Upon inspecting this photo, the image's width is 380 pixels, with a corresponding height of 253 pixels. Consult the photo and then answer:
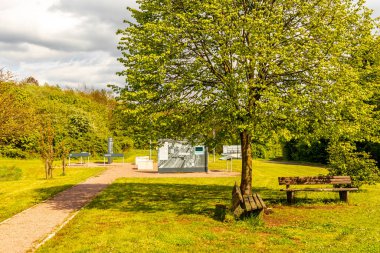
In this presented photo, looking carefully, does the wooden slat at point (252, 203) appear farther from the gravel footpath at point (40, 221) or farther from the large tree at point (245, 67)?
the gravel footpath at point (40, 221)

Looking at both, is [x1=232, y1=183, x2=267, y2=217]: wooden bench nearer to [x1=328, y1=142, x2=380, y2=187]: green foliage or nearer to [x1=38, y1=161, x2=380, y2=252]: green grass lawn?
[x1=38, y1=161, x2=380, y2=252]: green grass lawn

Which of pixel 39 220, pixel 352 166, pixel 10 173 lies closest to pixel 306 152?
pixel 352 166

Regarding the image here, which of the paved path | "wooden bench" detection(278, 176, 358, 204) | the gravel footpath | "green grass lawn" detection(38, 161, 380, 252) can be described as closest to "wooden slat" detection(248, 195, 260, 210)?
"green grass lawn" detection(38, 161, 380, 252)

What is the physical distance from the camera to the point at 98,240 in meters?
10.2

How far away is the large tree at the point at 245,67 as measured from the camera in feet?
40.9

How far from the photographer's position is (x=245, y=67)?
12734 mm

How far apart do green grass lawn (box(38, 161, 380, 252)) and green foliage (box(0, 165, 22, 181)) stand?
1463 cm

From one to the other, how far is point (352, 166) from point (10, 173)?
25.8 metres

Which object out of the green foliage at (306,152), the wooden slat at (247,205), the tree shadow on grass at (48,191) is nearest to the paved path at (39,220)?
the tree shadow on grass at (48,191)

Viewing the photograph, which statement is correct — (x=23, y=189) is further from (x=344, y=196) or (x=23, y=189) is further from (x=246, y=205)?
(x=344, y=196)

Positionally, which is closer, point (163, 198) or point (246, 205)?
point (246, 205)

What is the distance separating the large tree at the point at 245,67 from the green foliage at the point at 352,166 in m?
6.55

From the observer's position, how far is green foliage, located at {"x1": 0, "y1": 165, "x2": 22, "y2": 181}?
29203 millimetres

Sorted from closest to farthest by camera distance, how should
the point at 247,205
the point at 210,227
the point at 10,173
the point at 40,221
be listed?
the point at 210,227, the point at 247,205, the point at 40,221, the point at 10,173
